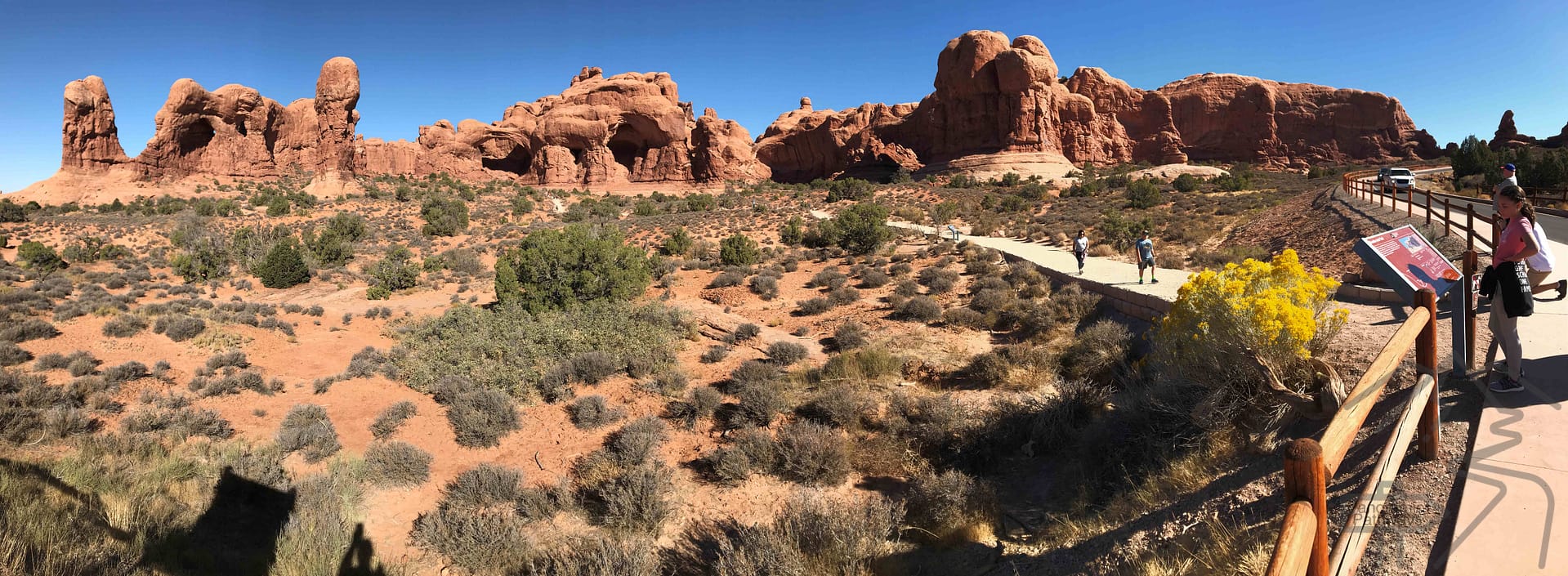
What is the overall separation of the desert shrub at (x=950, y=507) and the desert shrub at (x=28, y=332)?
15342 millimetres

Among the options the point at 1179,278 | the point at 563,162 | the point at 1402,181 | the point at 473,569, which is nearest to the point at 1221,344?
the point at 473,569

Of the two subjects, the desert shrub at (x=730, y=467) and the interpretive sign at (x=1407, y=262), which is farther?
the desert shrub at (x=730, y=467)

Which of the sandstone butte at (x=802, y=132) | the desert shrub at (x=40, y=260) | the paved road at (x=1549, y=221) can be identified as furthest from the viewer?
the sandstone butte at (x=802, y=132)

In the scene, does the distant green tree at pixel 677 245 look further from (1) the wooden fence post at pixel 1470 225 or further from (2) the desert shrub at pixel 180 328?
(1) the wooden fence post at pixel 1470 225

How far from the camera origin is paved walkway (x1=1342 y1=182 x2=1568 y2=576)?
7.74 ft

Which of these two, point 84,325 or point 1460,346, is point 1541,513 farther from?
point 84,325

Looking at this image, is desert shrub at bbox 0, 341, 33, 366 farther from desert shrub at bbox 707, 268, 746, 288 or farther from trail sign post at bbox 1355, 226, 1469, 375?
trail sign post at bbox 1355, 226, 1469, 375

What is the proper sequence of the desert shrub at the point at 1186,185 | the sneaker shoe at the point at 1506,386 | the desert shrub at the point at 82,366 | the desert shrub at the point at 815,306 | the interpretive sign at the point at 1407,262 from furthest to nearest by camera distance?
1. the desert shrub at the point at 1186,185
2. the desert shrub at the point at 815,306
3. the desert shrub at the point at 82,366
4. the sneaker shoe at the point at 1506,386
5. the interpretive sign at the point at 1407,262

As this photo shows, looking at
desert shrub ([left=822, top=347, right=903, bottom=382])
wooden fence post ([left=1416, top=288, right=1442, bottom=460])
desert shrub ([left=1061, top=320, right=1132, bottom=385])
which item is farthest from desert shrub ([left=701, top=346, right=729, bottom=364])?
wooden fence post ([left=1416, top=288, right=1442, bottom=460])

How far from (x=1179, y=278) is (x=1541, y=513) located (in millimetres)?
9517

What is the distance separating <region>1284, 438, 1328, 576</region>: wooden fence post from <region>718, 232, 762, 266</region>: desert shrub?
17604 mm

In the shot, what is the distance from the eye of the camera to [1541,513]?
8.39ft

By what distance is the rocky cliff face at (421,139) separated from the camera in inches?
1657

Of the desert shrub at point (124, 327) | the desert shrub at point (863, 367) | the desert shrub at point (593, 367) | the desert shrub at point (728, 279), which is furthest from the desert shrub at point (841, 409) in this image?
the desert shrub at point (124, 327)
